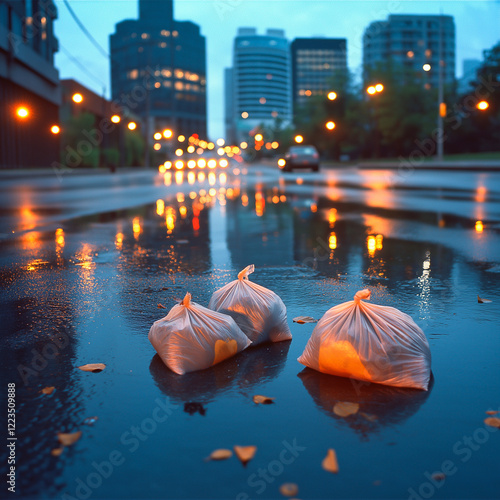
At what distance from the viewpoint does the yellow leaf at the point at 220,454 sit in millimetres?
2498

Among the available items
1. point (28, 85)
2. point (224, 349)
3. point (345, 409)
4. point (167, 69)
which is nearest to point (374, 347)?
point (345, 409)

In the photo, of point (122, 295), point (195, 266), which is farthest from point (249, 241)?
point (122, 295)

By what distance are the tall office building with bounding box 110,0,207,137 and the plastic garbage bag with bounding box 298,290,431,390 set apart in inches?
5840

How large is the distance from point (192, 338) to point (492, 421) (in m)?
1.53

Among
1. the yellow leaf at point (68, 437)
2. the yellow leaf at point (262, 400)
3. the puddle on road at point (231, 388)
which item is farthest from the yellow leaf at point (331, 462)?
the yellow leaf at point (68, 437)

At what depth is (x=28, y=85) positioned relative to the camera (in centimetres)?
4138

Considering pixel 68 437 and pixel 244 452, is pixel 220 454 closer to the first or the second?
pixel 244 452

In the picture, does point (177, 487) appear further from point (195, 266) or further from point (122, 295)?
point (195, 266)

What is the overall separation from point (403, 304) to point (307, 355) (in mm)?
1843

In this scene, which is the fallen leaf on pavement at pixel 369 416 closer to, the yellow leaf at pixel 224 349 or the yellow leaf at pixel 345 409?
the yellow leaf at pixel 345 409

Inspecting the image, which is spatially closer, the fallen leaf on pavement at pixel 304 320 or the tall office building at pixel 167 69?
the fallen leaf on pavement at pixel 304 320

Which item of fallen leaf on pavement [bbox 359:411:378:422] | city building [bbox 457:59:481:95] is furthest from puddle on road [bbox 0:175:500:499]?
city building [bbox 457:59:481:95]

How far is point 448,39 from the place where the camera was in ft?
615

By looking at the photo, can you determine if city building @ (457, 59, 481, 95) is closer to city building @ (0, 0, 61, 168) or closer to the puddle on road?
city building @ (0, 0, 61, 168)
